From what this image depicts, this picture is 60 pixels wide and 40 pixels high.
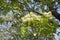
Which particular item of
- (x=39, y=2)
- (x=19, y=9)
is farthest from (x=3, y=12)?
(x=39, y=2)

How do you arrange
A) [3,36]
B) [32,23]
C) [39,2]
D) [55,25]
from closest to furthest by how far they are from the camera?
[32,23], [55,25], [39,2], [3,36]

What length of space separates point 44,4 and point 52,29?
1189 mm

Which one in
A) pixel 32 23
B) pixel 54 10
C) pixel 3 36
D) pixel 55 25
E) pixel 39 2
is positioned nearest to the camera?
pixel 32 23

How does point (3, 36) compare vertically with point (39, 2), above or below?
below

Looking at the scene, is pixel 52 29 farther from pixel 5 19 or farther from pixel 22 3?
pixel 5 19

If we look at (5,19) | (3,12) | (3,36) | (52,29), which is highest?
(52,29)

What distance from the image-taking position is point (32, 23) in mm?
2521

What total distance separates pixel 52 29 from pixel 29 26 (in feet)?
0.97

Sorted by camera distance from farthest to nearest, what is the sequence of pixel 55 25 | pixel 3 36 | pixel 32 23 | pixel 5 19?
1. pixel 3 36
2. pixel 5 19
3. pixel 55 25
4. pixel 32 23

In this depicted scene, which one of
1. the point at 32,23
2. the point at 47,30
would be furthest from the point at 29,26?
the point at 47,30

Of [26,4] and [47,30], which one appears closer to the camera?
[47,30]

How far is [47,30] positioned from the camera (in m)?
2.60

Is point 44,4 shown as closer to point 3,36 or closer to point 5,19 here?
point 5,19

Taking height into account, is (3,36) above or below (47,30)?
below
